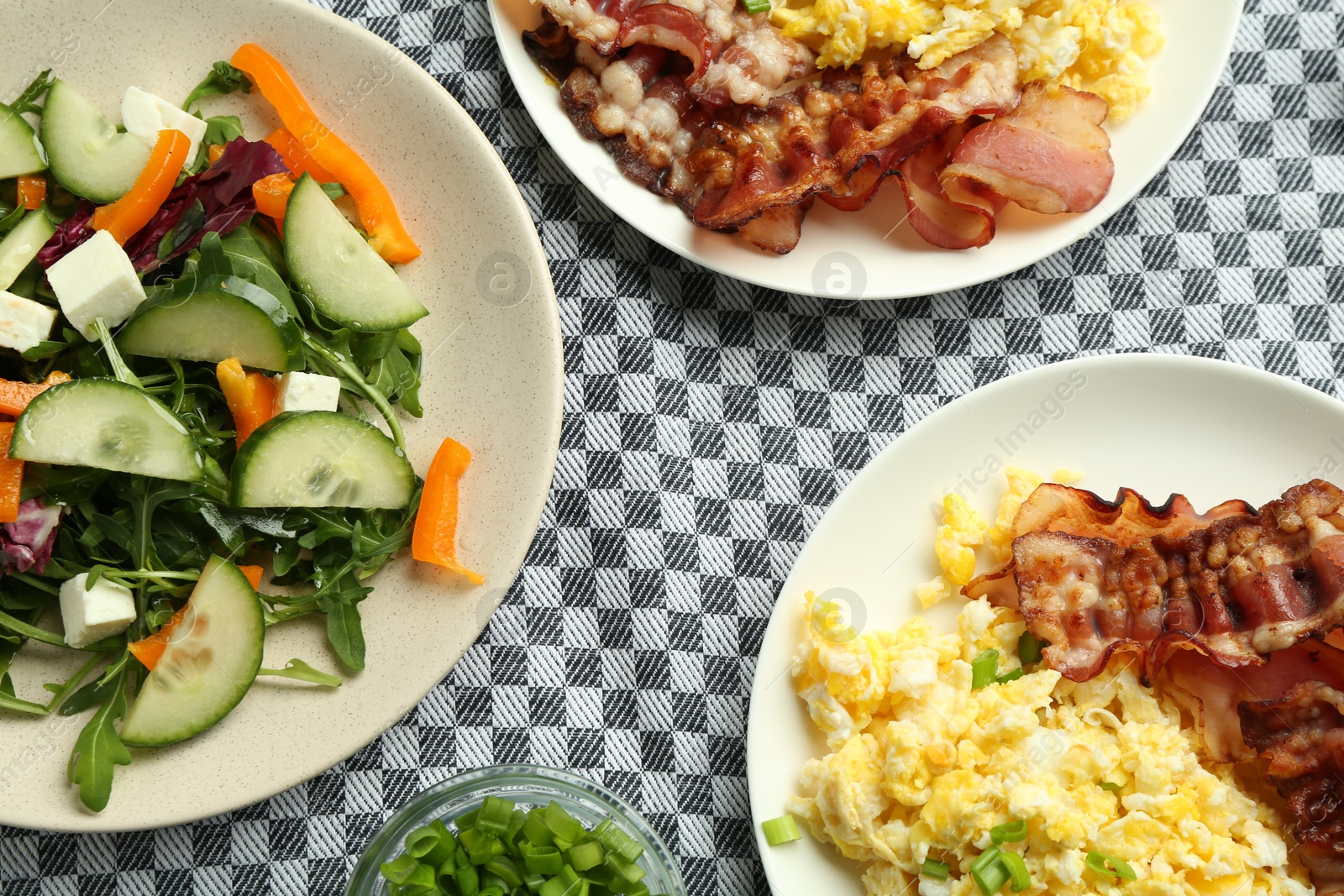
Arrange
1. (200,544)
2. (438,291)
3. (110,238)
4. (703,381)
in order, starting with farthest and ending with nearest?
(703,381), (438,291), (200,544), (110,238)

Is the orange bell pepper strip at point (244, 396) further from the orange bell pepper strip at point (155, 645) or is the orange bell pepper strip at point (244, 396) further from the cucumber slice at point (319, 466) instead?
the orange bell pepper strip at point (155, 645)

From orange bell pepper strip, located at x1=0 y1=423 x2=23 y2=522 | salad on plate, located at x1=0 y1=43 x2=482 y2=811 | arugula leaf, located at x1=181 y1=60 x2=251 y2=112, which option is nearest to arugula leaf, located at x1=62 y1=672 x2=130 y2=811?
salad on plate, located at x1=0 y1=43 x2=482 y2=811

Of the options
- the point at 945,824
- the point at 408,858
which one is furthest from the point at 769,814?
the point at 408,858

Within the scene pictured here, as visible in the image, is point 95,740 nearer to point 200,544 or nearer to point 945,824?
point 200,544

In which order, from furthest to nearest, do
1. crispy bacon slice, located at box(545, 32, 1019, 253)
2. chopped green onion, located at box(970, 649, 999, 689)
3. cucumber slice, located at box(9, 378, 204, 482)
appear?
crispy bacon slice, located at box(545, 32, 1019, 253) < chopped green onion, located at box(970, 649, 999, 689) < cucumber slice, located at box(9, 378, 204, 482)

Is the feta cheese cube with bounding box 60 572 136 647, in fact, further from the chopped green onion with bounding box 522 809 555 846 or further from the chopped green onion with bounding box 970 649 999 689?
the chopped green onion with bounding box 970 649 999 689
